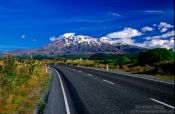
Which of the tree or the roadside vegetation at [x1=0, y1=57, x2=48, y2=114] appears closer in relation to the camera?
the roadside vegetation at [x1=0, y1=57, x2=48, y2=114]

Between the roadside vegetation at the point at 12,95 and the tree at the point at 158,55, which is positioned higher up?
the tree at the point at 158,55

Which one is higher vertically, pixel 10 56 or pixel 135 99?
pixel 10 56

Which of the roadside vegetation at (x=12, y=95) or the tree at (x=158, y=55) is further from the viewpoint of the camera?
the tree at (x=158, y=55)

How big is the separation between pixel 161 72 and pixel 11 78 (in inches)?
653

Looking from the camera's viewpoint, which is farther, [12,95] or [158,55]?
[158,55]

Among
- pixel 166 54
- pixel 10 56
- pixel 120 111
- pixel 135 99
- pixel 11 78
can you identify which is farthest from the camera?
→ pixel 166 54

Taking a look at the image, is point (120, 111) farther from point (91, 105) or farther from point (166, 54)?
point (166, 54)

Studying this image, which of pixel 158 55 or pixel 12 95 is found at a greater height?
pixel 158 55

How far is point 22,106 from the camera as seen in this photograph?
13633mm

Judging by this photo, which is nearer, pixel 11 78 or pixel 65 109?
pixel 65 109

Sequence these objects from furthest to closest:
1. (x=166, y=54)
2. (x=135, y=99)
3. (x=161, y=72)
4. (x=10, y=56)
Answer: (x=166, y=54)
(x=161, y=72)
(x=10, y=56)
(x=135, y=99)

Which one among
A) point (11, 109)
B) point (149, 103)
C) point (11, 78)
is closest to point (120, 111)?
point (149, 103)

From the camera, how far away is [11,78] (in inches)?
797

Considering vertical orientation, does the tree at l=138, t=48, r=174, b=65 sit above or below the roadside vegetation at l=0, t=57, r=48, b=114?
above
